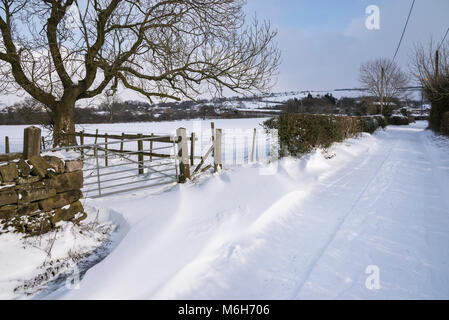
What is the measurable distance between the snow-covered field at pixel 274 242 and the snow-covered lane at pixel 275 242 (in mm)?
13

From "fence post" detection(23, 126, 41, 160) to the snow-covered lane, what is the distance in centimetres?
137

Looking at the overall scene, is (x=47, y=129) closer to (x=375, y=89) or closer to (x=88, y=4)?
(x=88, y=4)

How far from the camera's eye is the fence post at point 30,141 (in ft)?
11.2

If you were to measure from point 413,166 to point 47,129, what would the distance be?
1682 cm

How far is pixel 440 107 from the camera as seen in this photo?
18.6 metres

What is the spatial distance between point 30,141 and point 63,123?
8452 mm

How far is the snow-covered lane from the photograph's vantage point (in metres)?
2.60

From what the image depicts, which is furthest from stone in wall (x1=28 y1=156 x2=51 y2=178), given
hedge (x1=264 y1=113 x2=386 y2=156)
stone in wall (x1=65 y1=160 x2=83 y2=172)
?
hedge (x1=264 y1=113 x2=386 y2=156)

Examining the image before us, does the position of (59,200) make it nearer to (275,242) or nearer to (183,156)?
(183,156)

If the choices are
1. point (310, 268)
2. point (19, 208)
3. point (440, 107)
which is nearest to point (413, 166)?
point (310, 268)

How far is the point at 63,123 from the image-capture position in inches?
425

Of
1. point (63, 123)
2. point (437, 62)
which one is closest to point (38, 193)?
point (63, 123)

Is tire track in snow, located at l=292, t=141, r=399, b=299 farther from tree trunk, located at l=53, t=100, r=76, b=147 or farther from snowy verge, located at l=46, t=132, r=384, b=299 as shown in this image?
tree trunk, located at l=53, t=100, r=76, b=147

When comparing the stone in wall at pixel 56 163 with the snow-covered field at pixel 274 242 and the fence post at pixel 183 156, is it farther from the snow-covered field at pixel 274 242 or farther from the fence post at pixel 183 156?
the fence post at pixel 183 156
